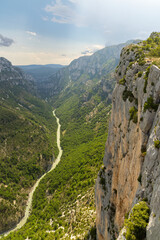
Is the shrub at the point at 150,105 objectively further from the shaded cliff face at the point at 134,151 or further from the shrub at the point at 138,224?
the shrub at the point at 138,224

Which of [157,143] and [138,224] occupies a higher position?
[157,143]

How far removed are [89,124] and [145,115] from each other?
18041cm

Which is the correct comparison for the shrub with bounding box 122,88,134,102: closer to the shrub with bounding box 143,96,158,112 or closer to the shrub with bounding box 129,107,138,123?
the shrub with bounding box 129,107,138,123

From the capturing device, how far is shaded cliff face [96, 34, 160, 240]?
1311cm

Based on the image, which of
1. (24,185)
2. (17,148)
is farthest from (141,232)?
(17,148)

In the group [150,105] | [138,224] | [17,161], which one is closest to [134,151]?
[150,105]

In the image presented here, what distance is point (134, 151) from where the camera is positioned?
1823cm

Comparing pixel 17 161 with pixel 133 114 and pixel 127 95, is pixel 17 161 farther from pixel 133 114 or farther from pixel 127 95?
pixel 133 114

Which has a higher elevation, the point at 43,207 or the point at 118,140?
the point at 118,140

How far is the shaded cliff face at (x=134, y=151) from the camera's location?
516 inches

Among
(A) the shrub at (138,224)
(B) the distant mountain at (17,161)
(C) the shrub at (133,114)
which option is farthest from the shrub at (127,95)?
(B) the distant mountain at (17,161)

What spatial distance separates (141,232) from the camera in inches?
467

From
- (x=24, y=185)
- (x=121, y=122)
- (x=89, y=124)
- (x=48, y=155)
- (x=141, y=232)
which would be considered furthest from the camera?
(x=89, y=124)

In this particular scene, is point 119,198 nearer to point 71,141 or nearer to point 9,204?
point 9,204
